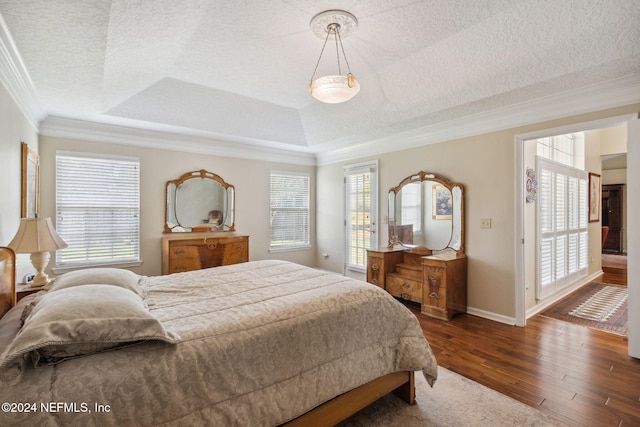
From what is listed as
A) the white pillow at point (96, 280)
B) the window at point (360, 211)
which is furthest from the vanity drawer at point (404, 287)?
the white pillow at point (96, 280)

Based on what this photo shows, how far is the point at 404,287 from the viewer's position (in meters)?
4.09

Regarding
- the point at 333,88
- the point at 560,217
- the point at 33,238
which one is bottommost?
the point at 33,238

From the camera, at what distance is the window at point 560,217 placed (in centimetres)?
405

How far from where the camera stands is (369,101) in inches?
144

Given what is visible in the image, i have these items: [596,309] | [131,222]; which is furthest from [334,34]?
A: [596,309]

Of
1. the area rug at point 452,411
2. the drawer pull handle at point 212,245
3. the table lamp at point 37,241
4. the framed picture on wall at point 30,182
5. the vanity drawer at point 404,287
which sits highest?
the framed picture on wall at point 30,182

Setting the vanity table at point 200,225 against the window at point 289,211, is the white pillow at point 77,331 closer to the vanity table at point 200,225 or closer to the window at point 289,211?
the vanity table at point 200,225

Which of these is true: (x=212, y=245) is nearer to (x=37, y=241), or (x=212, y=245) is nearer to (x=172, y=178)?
(x=172, y=178)

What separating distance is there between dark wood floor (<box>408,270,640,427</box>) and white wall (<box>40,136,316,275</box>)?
3092mm

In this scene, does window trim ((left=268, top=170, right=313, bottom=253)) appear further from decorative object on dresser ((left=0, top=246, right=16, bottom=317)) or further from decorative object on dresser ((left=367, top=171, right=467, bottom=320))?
decorative object on dresser ((left=0, top=246, right=16, bottom=317))

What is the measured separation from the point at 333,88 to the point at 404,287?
286cm

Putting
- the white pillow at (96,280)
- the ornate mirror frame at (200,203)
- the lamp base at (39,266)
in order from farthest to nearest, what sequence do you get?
the ornate mirror frame at (200,203), the lamp base at (39,266), the white pillow at (96,280)

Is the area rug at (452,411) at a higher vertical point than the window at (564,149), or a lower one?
lower

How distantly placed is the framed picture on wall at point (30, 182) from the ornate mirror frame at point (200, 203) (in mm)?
1431
